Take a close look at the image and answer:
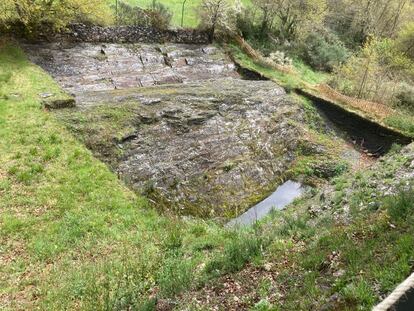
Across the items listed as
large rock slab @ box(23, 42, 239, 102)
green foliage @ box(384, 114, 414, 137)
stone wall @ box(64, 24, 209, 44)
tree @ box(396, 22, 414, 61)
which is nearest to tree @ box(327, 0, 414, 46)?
tree @ box(396, 22, 414, 61)

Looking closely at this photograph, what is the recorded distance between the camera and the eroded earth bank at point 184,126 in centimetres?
1365

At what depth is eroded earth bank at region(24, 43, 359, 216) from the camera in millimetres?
13648

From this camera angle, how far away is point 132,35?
2331cm

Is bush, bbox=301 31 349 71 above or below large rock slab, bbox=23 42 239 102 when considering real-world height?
below

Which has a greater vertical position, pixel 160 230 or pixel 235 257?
pixel 235 257

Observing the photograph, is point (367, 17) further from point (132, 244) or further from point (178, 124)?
point (132, 244)

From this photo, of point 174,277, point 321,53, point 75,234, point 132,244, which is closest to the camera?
point 174,277

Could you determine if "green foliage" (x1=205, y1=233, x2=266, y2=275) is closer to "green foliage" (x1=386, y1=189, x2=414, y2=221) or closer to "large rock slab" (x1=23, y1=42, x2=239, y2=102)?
"green foliage" (x1=386, y1=189, x2=414, y2=221)

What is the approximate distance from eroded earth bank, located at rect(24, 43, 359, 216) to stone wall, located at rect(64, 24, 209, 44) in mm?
724

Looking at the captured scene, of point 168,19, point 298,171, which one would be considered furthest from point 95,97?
point 168,19

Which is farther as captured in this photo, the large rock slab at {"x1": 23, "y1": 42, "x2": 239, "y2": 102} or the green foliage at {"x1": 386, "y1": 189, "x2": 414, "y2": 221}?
the large rock slab at {"x1": 23, "y1": 42, "x2": 239, "y2": 102}

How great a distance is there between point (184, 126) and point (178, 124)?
242mm

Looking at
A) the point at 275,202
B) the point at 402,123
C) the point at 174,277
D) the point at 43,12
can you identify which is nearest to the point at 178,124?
the point at 275,202

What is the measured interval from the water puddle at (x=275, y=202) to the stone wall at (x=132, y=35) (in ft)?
42.4
